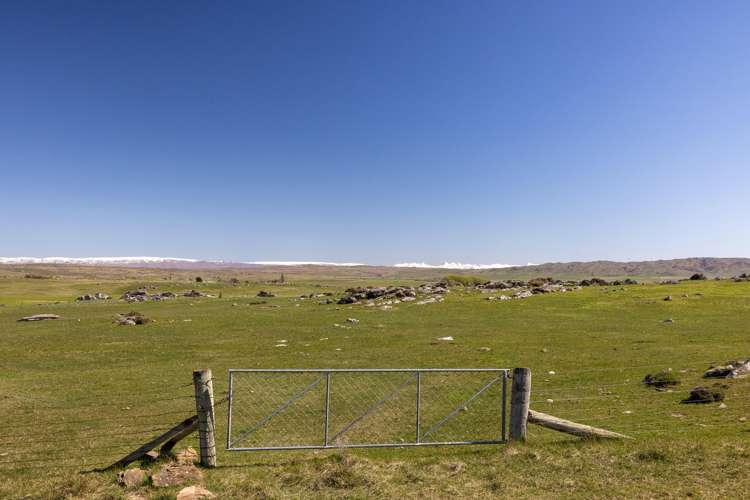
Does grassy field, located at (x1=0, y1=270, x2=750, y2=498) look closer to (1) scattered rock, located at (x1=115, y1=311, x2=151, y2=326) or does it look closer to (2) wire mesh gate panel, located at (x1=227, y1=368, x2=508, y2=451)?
(2) wire mesh gate panel, located at (x1=227, y1=368, x2=508, y2=451)

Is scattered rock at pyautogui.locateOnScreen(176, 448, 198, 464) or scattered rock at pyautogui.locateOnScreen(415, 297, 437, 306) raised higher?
scattered rock at pyautogui.locateOnScreen(176, 448, 198, 464)

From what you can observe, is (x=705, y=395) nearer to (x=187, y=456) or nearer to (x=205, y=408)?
(x=205, y=408)

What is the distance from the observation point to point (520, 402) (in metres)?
11.5

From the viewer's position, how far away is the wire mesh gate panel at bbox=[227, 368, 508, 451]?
490 inches

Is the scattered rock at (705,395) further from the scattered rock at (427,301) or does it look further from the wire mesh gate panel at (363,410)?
the scattered rock at (427,301)

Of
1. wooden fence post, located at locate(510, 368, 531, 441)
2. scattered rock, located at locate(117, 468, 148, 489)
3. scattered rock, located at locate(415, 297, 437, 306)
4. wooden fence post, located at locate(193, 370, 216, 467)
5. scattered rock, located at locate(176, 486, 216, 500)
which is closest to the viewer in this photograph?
scattered rock, located at locate(176, 486, 216, 500)

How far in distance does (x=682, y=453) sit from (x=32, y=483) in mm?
14809

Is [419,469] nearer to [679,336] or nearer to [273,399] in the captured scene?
[273,399]

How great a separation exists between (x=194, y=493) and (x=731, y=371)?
2063cm

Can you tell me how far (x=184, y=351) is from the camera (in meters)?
28.6

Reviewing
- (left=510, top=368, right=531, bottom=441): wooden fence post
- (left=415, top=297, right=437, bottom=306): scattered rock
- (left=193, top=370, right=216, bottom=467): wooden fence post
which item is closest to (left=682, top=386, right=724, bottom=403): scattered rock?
(left=510, top=368, right=531, bottom=441): wooden fence post

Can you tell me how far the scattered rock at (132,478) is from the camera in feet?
30.6

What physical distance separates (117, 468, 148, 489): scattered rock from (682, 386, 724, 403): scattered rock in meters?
17.3

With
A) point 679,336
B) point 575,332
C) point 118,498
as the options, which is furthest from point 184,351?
point 679,336
